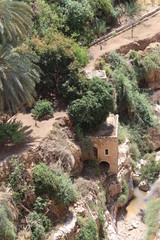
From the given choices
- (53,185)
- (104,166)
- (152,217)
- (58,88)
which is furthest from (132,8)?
(53,185)

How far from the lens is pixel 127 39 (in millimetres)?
53219

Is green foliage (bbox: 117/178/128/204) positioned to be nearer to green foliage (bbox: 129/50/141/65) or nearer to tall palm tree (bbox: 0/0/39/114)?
tall palm tree (bbox: 0/0/39/114)

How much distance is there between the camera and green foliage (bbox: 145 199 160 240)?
33709mm

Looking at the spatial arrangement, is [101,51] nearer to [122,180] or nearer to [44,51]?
[44,51]

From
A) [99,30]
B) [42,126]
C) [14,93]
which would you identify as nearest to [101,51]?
[99,30]

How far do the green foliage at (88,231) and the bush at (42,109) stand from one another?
10044 millimetres

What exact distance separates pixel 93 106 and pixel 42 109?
437 cm

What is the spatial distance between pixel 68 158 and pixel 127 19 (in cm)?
2551

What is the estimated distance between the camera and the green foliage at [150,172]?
42.4m

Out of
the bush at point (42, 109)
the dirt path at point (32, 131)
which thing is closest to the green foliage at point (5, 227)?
the dirt path at point (32, 131)

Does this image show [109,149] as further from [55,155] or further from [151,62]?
[151,62]

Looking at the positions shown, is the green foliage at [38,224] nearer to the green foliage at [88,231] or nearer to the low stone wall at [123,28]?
the green foliage at [88,231]

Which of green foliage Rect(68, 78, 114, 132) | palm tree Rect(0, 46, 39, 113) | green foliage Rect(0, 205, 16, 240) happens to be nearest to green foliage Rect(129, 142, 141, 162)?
green foliage Rect(68, 78, 114, 132)

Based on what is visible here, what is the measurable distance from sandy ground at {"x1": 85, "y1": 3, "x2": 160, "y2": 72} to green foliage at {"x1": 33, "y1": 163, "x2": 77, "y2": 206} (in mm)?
14682
